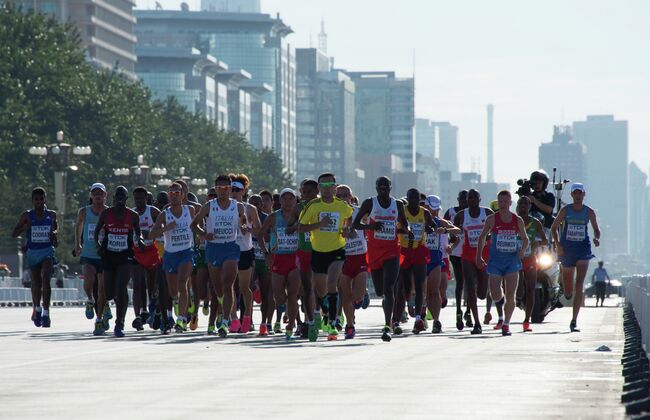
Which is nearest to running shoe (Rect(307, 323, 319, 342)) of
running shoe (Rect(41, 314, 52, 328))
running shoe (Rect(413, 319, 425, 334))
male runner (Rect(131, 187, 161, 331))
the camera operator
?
running shoe (Rect(413, 319, 425, 334))

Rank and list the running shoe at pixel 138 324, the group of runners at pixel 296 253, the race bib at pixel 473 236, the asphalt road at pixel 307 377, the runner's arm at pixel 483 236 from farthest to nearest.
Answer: the race bib at pixel 473 236 < the running shoe at pixel 138 324 < the runner's arm at pixel 483 236 < the group of runners at pixel 296 253 < the asphalt road at pixel 307 377

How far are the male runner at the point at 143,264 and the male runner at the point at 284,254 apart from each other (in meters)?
2.48

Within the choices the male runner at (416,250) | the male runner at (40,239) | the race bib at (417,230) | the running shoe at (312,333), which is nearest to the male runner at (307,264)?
the running shoe at (312,333)

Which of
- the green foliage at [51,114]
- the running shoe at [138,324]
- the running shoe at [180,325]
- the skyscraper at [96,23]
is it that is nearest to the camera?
the running shoe at [180,325]

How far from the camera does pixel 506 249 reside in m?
25.1

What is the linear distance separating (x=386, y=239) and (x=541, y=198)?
5.96 m

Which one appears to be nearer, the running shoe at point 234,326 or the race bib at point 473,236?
the running shoe at point 234,326

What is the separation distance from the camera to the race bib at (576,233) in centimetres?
2536

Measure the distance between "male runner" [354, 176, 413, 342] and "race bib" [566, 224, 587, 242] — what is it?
318 centimetres

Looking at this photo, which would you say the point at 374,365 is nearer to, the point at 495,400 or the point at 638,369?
the point at 638,369

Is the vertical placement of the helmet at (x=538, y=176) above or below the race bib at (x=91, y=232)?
above

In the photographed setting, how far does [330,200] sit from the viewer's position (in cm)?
2255

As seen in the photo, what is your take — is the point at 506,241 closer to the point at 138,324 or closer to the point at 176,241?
the point at 176,241

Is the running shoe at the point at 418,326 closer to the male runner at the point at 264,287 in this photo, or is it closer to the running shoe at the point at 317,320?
the male runner at the point at 264,287
